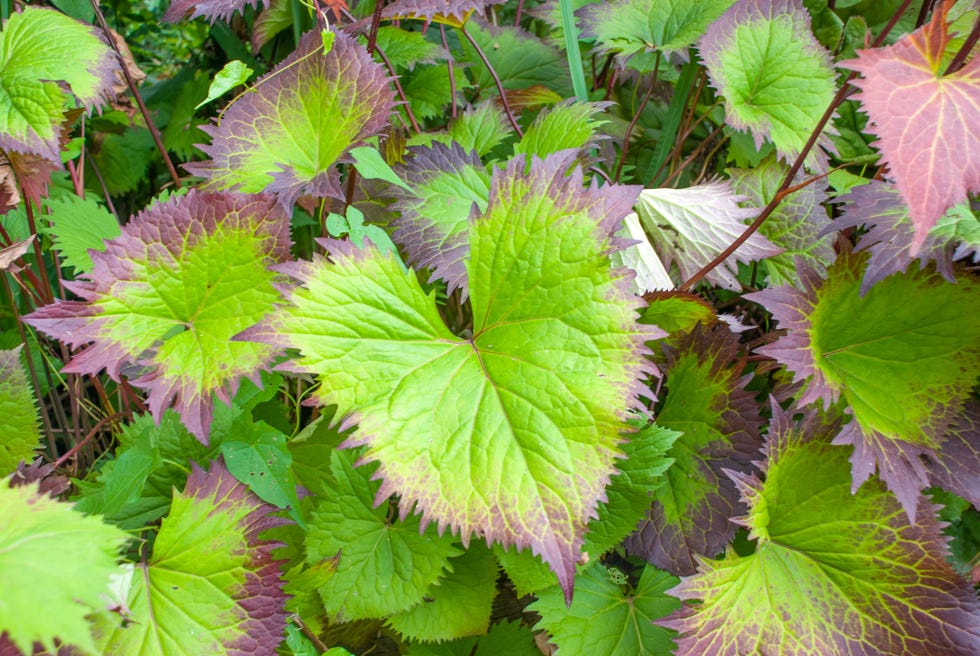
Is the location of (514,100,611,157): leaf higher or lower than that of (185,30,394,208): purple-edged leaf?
lower

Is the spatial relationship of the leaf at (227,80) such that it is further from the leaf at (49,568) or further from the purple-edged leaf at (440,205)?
the leaf at (49,568)

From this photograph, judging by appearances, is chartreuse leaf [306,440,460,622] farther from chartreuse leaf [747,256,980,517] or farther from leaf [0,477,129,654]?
chartreuse leaf [747,256,980,517]

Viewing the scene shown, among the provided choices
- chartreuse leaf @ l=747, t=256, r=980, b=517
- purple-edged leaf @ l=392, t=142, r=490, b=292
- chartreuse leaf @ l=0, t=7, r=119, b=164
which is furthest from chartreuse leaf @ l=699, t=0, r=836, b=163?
chartreuse leaf @ l=0, t=7, r=119, b=164

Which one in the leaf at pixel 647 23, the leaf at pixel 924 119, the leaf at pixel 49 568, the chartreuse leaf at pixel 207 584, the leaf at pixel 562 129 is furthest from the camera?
the leaf at pixel 647 23

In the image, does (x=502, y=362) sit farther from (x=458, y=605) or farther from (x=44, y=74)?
(x=44, y=74)

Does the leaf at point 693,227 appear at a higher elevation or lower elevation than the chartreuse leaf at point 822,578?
higher

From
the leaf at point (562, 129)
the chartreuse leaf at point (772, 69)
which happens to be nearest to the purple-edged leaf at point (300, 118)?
the leaf at point (562, 129)

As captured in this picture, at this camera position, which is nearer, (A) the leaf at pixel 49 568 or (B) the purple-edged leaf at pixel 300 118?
(A) the leaf at pixel 49 568
